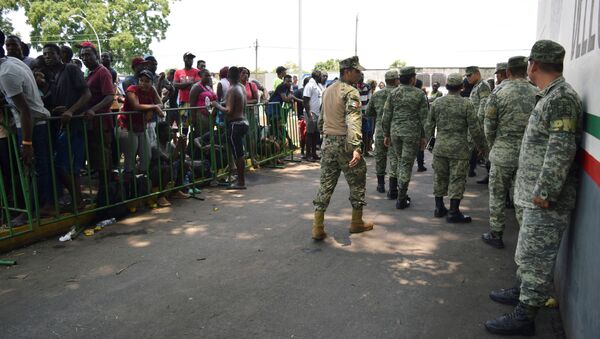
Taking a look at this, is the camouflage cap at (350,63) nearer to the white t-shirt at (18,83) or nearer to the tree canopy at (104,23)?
the white t-shirt at (18,83)

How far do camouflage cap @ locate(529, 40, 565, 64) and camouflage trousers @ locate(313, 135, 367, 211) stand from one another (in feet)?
7.51

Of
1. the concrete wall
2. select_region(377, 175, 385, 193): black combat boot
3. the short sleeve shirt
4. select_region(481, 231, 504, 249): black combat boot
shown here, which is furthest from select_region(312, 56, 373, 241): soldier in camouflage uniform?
the short sleeve shirt

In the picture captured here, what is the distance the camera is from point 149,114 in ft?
21.5

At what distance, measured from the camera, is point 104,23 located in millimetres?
42281

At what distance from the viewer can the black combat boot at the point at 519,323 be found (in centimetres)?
321

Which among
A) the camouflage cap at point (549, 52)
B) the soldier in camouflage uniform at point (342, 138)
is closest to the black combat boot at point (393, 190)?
the soldier in camouflage uniform at point (342, 138)

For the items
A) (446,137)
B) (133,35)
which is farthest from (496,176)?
(133,35)

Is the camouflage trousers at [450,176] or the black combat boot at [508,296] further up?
the camouflage trousers at [450,176]

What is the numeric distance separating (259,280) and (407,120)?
11.3ft

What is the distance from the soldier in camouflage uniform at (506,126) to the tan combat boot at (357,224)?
1.39 meters

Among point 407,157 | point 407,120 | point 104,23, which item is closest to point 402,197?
point 407,157

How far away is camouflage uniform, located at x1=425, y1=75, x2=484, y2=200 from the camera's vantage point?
19.4ft

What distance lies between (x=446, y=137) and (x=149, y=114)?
3.92m

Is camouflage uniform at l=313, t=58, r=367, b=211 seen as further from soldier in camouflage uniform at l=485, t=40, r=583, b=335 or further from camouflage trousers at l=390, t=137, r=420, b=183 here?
soldier in camouflage uniform at l=485, t=40, r=583, b=335
